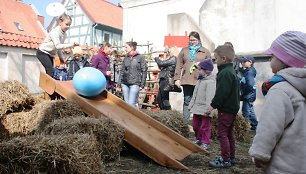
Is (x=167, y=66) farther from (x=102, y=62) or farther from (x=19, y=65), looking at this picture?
(x=19, y=65)

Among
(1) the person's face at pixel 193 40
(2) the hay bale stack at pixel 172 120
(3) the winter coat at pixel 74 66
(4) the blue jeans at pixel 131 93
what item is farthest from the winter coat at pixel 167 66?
(2) the hay bale stack at pixel 172 120

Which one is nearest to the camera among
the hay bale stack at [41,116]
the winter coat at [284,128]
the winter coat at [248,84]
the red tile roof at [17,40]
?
the winter coat at [284,128]

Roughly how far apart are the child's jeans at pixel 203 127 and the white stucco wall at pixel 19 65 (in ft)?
60.7

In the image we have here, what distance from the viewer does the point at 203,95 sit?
20.1 ft

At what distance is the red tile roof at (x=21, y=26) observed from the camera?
85.8ft

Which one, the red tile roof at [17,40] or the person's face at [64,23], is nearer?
the person's face at [64,23]

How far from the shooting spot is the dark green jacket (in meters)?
4.91

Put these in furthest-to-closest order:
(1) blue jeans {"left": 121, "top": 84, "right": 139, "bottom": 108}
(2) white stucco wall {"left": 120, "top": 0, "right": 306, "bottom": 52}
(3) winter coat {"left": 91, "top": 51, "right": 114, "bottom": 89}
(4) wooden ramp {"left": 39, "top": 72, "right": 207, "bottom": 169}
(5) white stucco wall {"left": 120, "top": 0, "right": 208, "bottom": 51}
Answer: (5) white stucco wall {"left": 120, "top": 0, "right": 208, "bottom": 51} < (2) white stucco wall {"left": 120, "top": 0, "right": 306, "bottom": 52} < (3) winter coat {"left": 91, "top": 51, "right": 114, "bottom": 89} < (1) blue jeans {"left": 121, "top": 84, "right": 139, "bottom": 108} < (4) wooden ramp {"left": 39, "top": 72, "right": 207, "bottom": 169}

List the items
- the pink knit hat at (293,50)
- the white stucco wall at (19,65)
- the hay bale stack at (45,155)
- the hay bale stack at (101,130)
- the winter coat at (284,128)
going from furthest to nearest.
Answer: the white stucco wall at (19,65) → the hay bale stack at (101,130) → the hay bale stack at (45,155) → the pink knit hat at (293,50) → the winter coat at (284,128)

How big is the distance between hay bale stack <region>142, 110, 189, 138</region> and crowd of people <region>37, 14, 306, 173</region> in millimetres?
260

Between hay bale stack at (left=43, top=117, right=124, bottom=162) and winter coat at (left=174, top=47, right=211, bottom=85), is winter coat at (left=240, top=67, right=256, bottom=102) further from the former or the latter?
hay bale stack at (left=43, top=117, right=124, bottom=162)

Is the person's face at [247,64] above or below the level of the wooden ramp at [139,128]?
above

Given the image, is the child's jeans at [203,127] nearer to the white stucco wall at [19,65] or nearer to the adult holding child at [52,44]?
the adult holding child at [52,44]

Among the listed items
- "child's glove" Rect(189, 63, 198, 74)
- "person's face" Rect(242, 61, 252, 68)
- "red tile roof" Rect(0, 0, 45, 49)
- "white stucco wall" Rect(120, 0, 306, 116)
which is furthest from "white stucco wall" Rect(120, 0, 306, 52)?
"red tile roof" Rect(0, 0, 45, 49)
